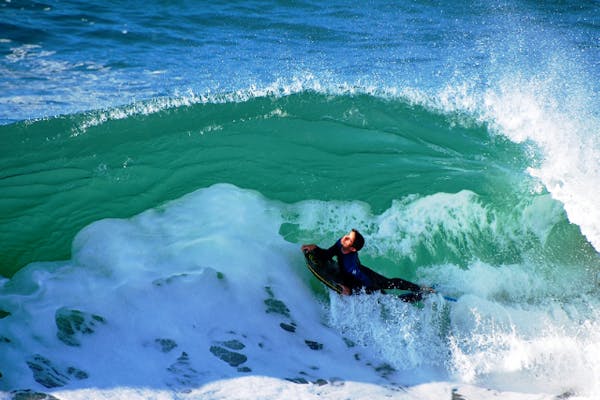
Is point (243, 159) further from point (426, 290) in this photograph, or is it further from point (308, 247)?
point (426, 290)

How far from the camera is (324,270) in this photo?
6.77 metres

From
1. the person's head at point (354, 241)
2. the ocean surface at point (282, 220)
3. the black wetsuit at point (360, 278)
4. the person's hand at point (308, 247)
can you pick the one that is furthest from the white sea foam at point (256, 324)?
the person's head at point (354, 241)

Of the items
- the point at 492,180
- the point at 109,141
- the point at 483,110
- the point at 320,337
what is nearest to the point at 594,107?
the point at 483,110

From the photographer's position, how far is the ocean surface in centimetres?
571

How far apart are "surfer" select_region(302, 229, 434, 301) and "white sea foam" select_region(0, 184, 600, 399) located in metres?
0.14

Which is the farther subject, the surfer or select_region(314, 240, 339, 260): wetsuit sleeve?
select_region(314, 240, 339, 260): wetsuit sleeve

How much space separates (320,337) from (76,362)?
2457 millimetres

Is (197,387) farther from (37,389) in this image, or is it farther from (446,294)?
(446,294)

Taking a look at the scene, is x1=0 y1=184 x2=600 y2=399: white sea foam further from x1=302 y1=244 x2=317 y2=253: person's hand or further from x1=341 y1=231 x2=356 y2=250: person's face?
x1=341 y1=231 x2=356 y2=250: person's face

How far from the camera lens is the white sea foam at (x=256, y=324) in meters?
5.31

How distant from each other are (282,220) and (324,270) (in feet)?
4.26

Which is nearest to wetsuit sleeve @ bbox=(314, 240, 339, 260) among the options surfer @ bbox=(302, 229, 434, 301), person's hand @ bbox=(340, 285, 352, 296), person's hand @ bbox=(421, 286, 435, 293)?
surfer @ bbox=(302, 229, 434, 301)

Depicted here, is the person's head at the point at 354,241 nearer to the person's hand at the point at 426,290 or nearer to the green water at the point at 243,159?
the person's hand at the point at 426,290

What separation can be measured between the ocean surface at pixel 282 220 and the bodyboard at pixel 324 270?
179 mm
